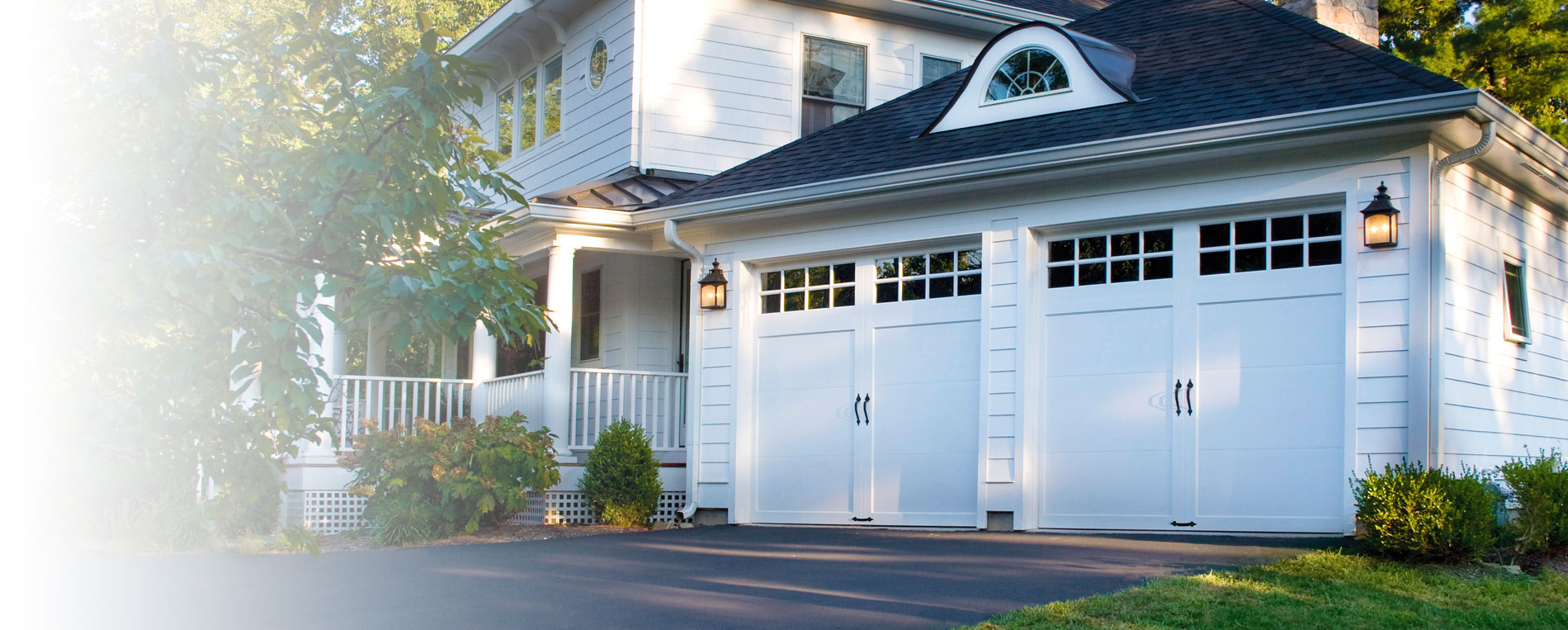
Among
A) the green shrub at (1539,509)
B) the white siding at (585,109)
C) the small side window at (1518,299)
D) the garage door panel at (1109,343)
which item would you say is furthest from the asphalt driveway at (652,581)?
the white siding at (585,109)

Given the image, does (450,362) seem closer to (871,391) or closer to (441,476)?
(441,476)

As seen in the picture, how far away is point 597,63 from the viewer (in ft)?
46.6

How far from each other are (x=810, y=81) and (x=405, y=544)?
710 cm

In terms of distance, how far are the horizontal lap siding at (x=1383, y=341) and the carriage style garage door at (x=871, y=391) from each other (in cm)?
265

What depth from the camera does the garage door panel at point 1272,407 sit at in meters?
7.87

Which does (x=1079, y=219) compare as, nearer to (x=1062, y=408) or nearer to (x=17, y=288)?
(x=1062, y=408)

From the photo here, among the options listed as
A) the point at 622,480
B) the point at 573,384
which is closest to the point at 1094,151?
the point at 622,480

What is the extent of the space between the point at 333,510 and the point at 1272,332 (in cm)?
791

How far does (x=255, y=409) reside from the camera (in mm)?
3281

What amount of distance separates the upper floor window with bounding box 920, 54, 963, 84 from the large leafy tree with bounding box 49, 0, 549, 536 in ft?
37.4

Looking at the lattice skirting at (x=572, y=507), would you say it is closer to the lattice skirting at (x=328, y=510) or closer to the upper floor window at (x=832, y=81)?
the lattice skirting at (x=328, y=510)

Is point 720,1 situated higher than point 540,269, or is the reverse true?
point 720,1

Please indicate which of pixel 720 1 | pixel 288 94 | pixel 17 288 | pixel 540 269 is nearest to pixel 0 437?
pixel 17 288

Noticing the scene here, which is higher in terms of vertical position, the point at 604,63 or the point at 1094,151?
the point at 604,63
